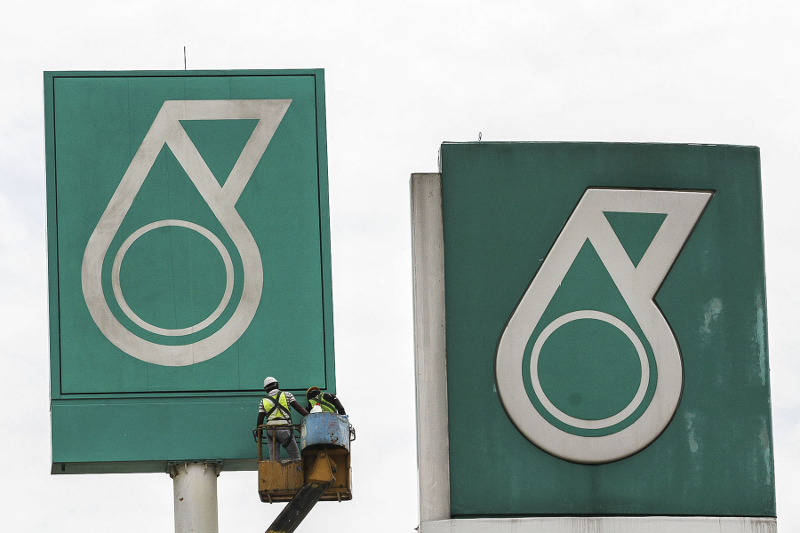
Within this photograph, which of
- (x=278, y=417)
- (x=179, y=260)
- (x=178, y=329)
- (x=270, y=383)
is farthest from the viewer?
(x=179, y=260)

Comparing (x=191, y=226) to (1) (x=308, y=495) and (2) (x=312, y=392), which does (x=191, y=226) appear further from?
(1) (x=308, y=495)

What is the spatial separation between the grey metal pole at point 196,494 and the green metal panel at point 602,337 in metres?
6.74

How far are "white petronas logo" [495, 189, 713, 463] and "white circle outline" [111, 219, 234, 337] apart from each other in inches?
283

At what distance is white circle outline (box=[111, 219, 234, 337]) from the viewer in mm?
37312

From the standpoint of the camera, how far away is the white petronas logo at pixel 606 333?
1288 inches

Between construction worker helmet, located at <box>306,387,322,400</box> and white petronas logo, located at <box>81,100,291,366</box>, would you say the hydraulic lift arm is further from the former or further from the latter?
white petronas logo, located at <box>81,100,291,366</box>

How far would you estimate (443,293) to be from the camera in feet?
109

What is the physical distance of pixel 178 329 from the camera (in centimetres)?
3738

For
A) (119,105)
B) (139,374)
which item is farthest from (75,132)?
(139,374)

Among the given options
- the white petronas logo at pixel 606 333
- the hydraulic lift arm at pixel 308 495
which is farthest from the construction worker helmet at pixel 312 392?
the white petronas logo at pixel 606 333

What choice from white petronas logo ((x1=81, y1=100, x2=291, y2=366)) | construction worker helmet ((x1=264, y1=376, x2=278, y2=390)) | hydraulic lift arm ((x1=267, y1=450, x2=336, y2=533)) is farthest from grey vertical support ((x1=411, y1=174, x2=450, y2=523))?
white petronas logo ((x1=81, y1=100, x2=291, y2=366))

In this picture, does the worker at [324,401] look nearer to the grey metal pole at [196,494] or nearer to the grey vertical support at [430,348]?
the grey metal pole at [196,494]

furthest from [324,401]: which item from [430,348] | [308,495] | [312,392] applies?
[430,348]

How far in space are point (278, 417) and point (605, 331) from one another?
22.9 ft
